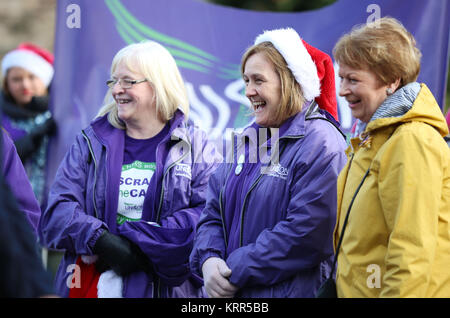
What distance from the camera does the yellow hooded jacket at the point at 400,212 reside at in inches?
101

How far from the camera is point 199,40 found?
16.6 feet

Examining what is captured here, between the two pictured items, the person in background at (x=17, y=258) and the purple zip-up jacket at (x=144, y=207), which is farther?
the purple zip-up jacket at (x=144, y=207)

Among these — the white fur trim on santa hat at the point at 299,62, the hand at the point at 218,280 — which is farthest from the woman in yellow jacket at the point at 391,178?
the hand at the point at 218,280

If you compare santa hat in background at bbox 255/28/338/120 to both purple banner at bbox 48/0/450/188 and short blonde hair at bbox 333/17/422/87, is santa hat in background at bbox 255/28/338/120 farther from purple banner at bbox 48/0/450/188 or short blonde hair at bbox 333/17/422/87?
purple banner at bbox 48/0/450/188

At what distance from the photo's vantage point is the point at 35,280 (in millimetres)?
1606

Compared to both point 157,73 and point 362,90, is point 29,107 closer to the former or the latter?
point 157,73

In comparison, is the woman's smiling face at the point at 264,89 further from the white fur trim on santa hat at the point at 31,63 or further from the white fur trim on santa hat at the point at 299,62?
the white fur trim on santa hat at the point at 31,63

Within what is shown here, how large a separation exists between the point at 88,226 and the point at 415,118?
1812 millimetres

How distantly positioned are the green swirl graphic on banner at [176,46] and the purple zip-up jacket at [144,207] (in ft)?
3.40

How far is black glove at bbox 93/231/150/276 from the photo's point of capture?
367 cm

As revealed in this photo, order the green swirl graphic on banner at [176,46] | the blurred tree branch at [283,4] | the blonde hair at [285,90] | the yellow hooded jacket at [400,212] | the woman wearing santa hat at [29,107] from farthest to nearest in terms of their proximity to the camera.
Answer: the blurred tree branch at [283,4] → the woman wearing santa hat at [29,107] → the green swirl graphic on banner at [176,46] → the blonde hair at [285,90] → the yellow hooded jacket at [400,212]

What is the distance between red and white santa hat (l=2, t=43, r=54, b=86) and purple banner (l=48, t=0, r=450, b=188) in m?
1.88

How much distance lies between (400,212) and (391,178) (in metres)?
0.14
